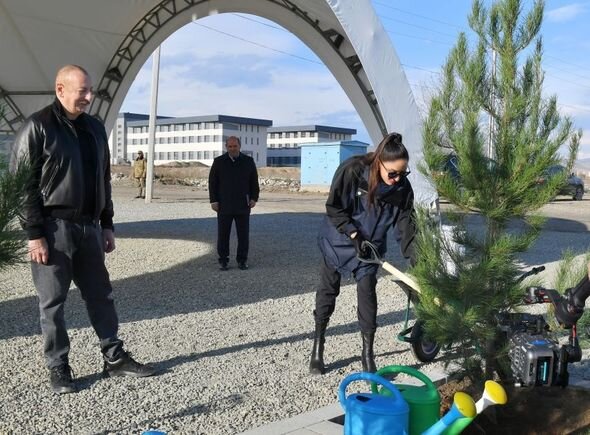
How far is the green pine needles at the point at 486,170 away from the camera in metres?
3.23

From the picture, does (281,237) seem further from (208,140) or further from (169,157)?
(169,157)

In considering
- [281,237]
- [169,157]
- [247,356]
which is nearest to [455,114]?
[247,356]

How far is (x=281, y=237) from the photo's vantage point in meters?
12.4

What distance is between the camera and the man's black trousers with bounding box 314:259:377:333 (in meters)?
4.34

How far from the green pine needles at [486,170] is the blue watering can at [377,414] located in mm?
604

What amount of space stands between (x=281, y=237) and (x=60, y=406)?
28.6 feet

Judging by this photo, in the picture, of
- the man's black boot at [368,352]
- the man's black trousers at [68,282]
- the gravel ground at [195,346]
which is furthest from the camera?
the man's black boot at [368,352]

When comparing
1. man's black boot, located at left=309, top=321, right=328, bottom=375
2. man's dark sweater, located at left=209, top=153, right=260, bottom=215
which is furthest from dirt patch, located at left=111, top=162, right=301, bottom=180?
man's black boot, located at left=309, top=321, right=328, bottom=375

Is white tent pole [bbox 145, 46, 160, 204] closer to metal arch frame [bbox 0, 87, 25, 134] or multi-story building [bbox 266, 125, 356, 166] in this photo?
metal arch frame [bbox 0, 87, 25, 134]

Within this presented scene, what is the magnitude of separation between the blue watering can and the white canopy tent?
218 inches

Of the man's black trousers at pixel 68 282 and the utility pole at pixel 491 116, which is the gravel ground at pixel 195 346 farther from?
the utility pole at pixel 491 116

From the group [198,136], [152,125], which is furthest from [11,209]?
[198,136]

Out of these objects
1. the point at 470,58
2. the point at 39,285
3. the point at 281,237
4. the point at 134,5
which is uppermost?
the point at 134,5

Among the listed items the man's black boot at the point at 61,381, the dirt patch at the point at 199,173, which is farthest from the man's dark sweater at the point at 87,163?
the dirt patch at the point at 199,173
